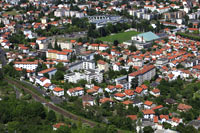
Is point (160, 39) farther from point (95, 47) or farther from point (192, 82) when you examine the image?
point (192, 82)

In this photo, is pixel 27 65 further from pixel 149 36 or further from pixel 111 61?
pixel 149 36

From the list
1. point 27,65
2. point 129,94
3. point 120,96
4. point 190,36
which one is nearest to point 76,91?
point 120,96

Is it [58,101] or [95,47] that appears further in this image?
[95,47]

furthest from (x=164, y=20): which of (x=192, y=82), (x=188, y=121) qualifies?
(x=188, y=121)

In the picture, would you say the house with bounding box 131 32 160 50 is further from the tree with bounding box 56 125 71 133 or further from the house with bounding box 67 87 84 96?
the tree with bounding box 56 125 71 133

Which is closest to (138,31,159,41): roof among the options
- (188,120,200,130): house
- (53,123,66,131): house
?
(188,120,200,130): house

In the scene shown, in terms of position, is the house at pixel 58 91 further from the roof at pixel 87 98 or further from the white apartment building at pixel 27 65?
the white apartment building at pixel 27 65

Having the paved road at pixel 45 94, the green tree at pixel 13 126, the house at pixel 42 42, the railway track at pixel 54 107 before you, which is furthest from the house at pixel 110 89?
the house at pixel 42 42
